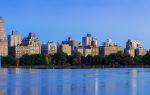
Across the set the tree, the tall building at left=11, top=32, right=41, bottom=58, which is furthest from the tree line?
the tall building at left=11, top=32, right=41, bottom=58

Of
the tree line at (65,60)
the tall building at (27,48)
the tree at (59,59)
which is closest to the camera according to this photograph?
the tree line at (65,60)

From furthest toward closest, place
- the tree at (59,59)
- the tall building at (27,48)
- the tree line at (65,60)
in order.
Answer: the tall building at (27,48), the tree at (59,59), the tree line at (65,60)

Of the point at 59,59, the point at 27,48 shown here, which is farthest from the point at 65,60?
the point at 27,48

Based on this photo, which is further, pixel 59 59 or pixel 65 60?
pixel 59 59

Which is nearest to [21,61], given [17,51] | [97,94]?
[17,51]

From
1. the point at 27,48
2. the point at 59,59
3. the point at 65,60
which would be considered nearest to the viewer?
the point at 65,60

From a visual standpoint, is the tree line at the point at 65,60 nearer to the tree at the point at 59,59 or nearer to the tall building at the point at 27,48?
the tree at the point at 59,59

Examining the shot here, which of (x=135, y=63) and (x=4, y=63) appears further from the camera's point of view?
(x=135, y=63)

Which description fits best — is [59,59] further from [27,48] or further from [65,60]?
[27,48]

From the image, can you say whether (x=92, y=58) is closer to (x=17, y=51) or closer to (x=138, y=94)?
(x=17, y=51)

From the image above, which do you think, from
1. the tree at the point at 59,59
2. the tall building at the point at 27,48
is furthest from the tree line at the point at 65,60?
the tall building at the point at 27,48

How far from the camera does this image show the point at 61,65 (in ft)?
448

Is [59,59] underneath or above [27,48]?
underneath

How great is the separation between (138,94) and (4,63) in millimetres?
103710
